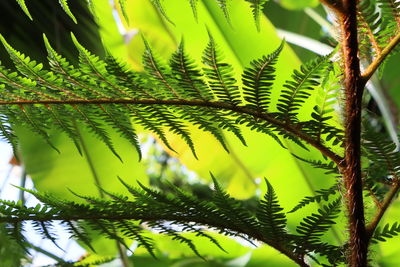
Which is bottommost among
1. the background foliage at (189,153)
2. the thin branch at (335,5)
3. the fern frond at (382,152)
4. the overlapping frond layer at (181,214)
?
the overlapping frond layer at (181,214)

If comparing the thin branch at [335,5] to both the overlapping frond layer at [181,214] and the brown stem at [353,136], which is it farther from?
the overlapping frond layer at [181,214]

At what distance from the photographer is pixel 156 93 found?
396 millimetres

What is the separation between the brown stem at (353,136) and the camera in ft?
1.13

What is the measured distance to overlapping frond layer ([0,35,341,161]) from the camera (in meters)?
0.36

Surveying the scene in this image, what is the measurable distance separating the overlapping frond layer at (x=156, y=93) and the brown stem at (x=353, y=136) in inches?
0.7

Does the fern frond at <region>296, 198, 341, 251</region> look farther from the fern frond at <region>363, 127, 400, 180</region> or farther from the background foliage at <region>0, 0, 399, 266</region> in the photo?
the background foliage at <region>0, 0, 399, 266</region>

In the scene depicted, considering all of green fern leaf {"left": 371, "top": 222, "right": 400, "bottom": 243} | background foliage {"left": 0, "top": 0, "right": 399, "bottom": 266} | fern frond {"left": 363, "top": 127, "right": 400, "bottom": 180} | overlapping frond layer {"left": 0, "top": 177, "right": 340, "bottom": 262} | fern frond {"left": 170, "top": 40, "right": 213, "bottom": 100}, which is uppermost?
background foliage {"left": 0, "top": 0, "right": 399, "bottom": 266}

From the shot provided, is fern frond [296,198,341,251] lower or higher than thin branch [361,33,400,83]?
lower

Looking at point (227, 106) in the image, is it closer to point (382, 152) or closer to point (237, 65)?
point (382, 152)

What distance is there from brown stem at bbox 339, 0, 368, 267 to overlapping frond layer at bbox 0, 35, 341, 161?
0.06 ft

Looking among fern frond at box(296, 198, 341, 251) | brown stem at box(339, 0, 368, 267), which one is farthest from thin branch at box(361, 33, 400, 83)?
fern frond at box(296, 198, 341, 251)

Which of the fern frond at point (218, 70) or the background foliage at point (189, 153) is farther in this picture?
the background foliage at point (189, 153)

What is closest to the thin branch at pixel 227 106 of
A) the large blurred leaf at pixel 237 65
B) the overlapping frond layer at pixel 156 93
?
the overlapping frond layer at pixel 156 93

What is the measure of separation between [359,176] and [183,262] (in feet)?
2.05
